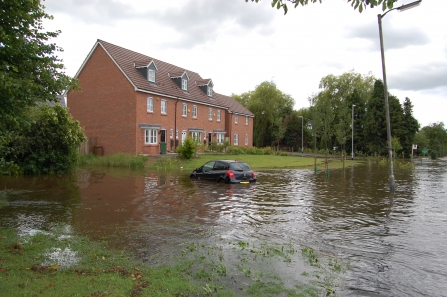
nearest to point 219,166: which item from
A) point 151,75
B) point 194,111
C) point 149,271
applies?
point 149,271

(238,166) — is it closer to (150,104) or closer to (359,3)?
(359,3)

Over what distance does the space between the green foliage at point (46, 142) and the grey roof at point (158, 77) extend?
1266 centimetres

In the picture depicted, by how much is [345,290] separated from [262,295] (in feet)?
4.44

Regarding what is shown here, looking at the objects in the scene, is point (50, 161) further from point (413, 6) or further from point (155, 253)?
point (413, 6)

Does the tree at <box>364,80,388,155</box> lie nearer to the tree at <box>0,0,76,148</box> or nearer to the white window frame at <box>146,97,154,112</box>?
the white window frame at <box>146,97,154,112</box>

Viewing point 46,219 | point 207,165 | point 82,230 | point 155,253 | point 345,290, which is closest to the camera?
point 345,290

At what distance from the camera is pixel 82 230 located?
862 centimetres

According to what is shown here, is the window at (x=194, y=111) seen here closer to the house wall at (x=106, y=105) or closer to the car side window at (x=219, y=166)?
the house wall at (x=106, y=105)

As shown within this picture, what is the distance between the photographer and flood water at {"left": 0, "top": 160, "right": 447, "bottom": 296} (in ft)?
21.9

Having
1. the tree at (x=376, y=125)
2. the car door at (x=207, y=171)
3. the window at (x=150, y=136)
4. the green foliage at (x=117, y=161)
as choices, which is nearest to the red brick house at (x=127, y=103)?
the window at (x=150, y=136)

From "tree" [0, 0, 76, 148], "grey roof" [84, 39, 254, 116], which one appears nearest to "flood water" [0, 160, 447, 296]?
"tree" [0, 0, 76, 148]

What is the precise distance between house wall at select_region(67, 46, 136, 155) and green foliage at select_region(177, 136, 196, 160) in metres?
4.97

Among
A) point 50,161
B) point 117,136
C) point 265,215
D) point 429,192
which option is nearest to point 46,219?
point 265,215

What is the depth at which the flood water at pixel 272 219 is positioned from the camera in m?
6.67
